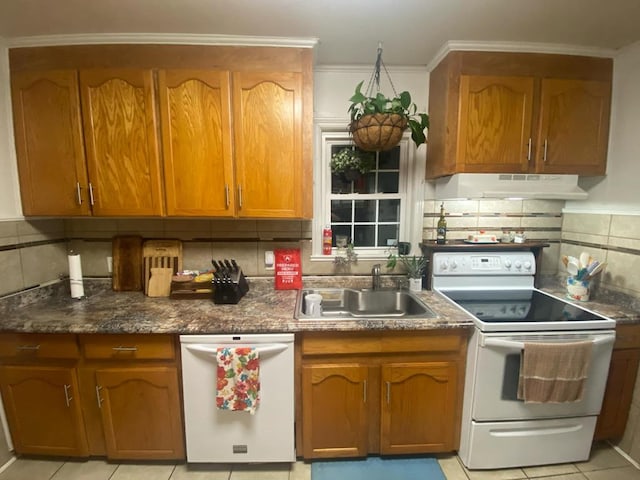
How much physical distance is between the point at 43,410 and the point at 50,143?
1492mm

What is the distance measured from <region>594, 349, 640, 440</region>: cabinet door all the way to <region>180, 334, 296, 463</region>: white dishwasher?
1790mm

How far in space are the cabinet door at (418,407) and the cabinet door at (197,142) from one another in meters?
1.34

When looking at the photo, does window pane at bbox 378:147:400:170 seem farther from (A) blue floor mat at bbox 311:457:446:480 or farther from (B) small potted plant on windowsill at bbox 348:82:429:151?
(A) blue floor mat at bbox 311:457:446:480

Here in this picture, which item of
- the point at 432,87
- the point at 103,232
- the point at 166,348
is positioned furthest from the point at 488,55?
the point at 103,232

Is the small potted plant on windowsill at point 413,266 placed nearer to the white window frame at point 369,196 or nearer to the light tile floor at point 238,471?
the white window frame at point 369,196

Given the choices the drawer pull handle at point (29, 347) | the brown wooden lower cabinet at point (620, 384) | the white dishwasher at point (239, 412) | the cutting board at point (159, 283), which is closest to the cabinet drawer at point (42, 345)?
the drawer pull handle at point (29, 347)

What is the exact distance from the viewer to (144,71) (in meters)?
1.57

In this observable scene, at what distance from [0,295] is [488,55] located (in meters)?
3.10

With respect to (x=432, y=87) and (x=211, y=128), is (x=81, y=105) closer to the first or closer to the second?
(x=211, y=128)

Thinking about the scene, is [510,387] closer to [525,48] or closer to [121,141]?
[525,48]

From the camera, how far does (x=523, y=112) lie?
1654 millimetres

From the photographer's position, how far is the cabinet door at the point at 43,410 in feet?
4.88

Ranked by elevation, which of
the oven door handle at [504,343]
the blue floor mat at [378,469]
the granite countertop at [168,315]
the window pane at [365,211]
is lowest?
the blue floor mat at [378,469]

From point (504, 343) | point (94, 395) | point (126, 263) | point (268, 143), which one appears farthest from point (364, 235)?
point (94, 395)
